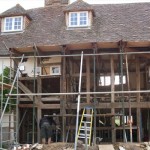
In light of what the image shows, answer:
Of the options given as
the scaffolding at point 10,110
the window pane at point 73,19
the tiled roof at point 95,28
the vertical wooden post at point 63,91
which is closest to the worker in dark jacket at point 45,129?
the vertical wooden post at point 63,91

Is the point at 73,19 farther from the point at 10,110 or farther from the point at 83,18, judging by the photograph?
the point at 10,110

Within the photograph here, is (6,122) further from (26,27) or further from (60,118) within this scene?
(26,27)

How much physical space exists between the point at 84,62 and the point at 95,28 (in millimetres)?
2504

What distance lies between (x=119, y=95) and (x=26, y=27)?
7962 millimetres

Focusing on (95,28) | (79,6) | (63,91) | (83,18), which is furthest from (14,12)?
(63,91)

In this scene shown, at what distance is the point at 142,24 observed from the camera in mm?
21969

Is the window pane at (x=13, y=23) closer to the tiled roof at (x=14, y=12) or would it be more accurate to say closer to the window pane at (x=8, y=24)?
the window pane at (x=8, y=24)

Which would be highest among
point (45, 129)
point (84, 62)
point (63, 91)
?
point (84, 62)

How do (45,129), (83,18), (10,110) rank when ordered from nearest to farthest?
1. (45,129)
2. (10,110)
3. (83,18)

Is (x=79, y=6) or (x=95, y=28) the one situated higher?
(x=79, y=6)

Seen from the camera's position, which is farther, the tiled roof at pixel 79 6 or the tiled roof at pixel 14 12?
the tiled roof at pixel 14 12

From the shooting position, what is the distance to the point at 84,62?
20750 mm

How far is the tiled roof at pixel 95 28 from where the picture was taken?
818 inches

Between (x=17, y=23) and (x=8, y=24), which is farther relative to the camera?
(x=8, y=24)
